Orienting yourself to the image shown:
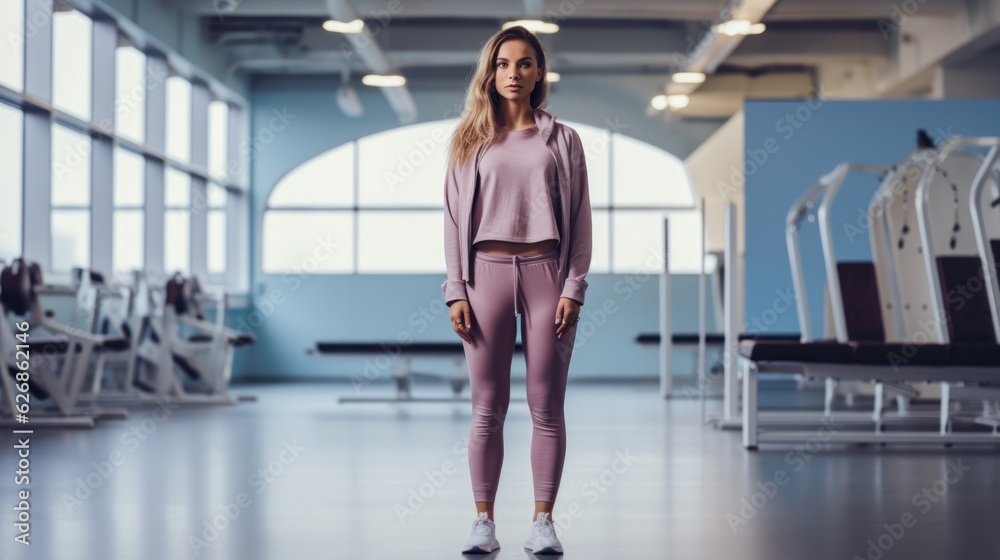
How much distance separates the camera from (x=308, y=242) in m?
11.0

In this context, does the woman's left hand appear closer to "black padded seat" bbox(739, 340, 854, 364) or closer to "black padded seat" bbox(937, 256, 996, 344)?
"black padded seat" bbox(739, 340, 854, 364)

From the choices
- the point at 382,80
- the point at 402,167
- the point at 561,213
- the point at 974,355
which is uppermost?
the point at 382,80

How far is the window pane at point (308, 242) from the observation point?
11.0 metres

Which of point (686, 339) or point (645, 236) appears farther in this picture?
point (645, 236)

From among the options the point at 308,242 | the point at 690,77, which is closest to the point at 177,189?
the point at 308,242

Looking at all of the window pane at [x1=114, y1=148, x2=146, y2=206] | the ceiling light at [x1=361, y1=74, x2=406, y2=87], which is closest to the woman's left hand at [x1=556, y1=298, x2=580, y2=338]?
the ceiling light at [x1=361, y1=74, x2=406, y2=87]

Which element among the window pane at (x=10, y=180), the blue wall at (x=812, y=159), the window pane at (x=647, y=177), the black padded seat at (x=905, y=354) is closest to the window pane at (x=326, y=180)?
the window pane at (x=647, y=177)

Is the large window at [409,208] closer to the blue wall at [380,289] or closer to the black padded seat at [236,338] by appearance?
the blue wall at [380,289]

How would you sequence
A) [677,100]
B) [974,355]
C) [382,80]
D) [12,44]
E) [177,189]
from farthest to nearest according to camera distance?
[177,189], [677,100], [382,80], [12,44], [974,355]

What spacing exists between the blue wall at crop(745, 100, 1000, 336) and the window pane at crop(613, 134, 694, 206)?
Answer: 295 centimetres

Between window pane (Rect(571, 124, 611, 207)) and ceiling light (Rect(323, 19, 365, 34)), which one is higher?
ceiling light (Rect(323, 19, 365, 34))

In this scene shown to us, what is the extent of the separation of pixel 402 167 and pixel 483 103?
8537 millimetres

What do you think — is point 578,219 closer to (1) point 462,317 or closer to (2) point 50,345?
(1) point 462,317

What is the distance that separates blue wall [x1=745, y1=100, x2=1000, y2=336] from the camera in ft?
26.0
